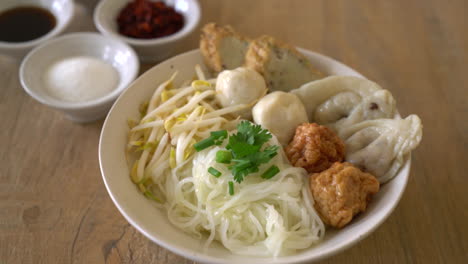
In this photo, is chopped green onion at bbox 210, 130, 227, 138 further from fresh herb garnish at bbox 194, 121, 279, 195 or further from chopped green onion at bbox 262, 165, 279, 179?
chopped green onion at bbox 262, 165, 279, 179

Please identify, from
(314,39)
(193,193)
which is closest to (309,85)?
(193,193)

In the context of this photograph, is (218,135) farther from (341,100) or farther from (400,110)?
(400,110)

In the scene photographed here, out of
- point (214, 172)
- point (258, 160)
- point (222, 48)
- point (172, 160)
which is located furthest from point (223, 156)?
point (222, 48)

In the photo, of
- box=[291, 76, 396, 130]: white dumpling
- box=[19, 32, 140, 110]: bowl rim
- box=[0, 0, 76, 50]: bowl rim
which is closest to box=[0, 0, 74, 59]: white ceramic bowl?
box=[0, 0, 76, 50]: bowl rim

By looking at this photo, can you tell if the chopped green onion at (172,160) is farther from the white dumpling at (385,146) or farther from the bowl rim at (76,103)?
the white dumpling at (385,146)

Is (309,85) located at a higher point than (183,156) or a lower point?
higher

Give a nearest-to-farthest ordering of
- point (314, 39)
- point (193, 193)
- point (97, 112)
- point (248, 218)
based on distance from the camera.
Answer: point (248, 218), point (193, 193), point (97, 112), point (314, 39)

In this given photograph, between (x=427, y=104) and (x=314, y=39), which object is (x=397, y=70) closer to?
(x=427, y=104)

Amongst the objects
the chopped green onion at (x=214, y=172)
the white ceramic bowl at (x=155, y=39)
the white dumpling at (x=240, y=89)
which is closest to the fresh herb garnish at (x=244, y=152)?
the chopped green onion at (x=214, y=172)
